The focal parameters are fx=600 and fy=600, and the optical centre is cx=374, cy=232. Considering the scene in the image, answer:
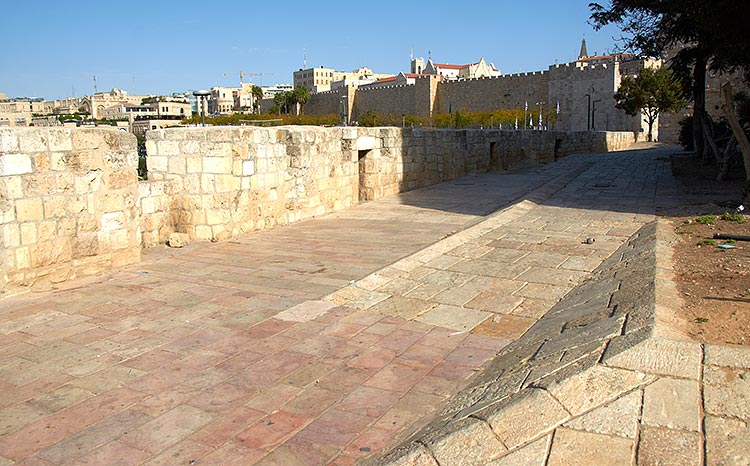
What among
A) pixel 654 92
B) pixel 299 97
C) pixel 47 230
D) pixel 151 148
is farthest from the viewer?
pixel 299 97

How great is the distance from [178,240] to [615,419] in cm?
594

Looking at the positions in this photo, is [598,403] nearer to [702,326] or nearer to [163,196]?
[702,326]

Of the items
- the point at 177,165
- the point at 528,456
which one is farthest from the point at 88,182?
the point at 528,456

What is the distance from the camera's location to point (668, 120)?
5297 cm

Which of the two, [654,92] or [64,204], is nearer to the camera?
[64,204]

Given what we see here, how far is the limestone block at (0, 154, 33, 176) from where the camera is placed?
5.11 meters

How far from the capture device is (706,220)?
761 centimetres

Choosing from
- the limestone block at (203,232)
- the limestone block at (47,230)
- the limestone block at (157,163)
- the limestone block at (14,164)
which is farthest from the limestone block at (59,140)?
the limestone block at (203,232)

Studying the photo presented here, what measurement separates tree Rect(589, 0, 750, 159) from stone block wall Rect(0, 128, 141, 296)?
10217 millimetres

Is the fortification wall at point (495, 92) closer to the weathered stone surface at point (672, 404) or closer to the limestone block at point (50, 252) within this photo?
the limestone block at point (50, 252)

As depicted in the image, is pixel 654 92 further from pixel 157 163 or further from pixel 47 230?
pixel 47 230

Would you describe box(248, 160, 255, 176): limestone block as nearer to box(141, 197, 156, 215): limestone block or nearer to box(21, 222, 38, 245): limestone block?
box(141, 197, 156, 215): limestone block

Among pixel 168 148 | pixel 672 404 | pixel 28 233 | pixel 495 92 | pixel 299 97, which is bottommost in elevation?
pixel 672 404

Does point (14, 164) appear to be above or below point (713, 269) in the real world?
above
